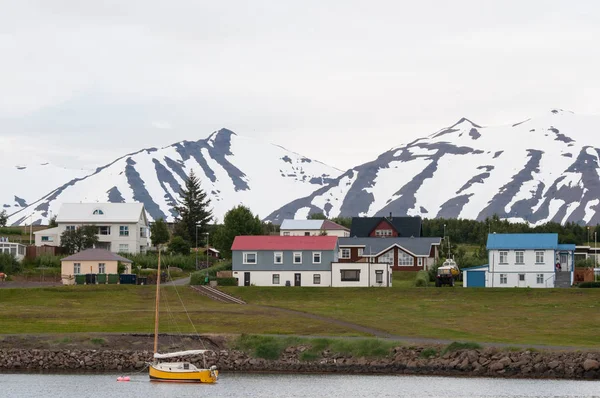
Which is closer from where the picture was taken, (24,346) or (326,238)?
(24,346)

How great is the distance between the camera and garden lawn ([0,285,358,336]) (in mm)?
74312

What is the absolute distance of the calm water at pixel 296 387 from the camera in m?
56.8

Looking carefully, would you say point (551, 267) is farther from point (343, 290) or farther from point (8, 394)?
point (8, 394)

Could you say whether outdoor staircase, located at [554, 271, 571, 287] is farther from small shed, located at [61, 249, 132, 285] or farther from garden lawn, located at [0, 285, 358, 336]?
small shed, located at [61, 249, 132, 285]

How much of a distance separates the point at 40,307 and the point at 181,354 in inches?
1066

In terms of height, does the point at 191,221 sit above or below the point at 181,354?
above

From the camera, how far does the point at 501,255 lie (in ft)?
365

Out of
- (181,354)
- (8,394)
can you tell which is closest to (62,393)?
(8,394)

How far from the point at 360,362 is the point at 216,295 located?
34284 millimetres

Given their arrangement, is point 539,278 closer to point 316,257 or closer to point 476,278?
point 476,278

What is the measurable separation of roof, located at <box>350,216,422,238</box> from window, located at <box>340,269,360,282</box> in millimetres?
60265

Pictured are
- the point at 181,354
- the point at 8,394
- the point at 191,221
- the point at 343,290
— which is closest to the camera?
the point at 8,394

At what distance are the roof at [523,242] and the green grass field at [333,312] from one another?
13.9m

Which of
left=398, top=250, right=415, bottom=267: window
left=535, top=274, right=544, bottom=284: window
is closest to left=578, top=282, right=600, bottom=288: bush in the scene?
left=535, top=274, right=544, bottom=284: window
